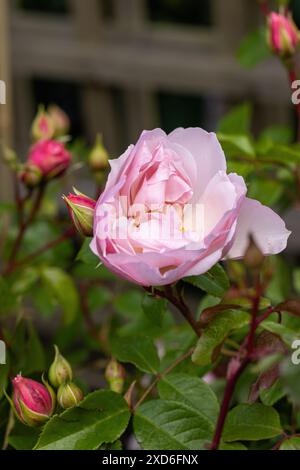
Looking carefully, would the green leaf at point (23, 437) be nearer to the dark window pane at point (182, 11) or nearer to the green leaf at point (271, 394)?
the green leaf at point (271, 394)

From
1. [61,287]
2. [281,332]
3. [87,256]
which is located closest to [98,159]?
[61,287]

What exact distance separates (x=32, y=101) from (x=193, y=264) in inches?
74.7

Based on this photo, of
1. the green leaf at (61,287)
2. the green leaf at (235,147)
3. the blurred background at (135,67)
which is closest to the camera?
the green leaf at (235,147)

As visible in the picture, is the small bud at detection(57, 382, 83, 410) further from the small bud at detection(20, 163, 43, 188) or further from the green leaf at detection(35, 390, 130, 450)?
the small bud at detection(20, 163, 43, 188)

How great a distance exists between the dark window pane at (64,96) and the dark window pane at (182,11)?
0.29m

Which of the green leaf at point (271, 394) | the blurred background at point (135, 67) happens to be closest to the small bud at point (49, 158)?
the green leaf at point (271, 394)

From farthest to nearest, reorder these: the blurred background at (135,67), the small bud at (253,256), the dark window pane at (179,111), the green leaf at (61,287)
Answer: the dark window pane at (179,111) → the blurred background at (135,67) → the green leaf at (61,287) → the small bud at (253,256)

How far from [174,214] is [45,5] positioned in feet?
6.05

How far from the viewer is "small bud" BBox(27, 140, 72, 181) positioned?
869 millimetres

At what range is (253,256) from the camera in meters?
0.46

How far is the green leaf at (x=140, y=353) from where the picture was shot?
645mm

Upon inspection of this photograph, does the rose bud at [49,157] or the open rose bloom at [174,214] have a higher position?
the open rose bloom at [174,214]

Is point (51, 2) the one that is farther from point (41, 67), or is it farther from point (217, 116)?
point (217, 116)

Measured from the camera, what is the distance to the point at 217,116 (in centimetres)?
215
